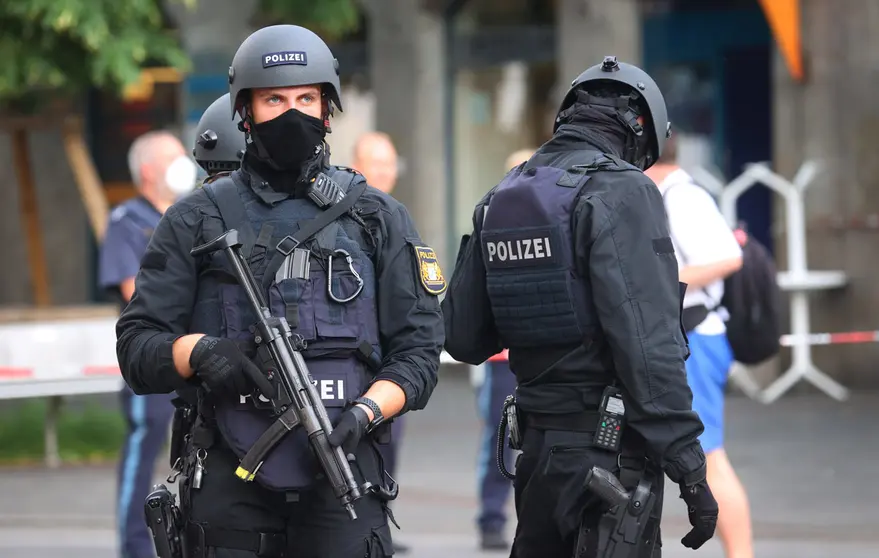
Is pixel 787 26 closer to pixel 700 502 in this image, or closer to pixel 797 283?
pixel 797 283

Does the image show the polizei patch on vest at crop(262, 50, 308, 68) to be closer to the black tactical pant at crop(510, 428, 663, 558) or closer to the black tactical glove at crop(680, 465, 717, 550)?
the black tactical pant at crop(510, 428, 663, 558)

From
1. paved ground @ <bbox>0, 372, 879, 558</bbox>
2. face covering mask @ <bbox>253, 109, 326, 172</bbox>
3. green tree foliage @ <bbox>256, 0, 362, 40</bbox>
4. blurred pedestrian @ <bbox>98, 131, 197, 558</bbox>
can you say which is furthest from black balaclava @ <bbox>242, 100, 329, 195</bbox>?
green tree foliage @ <bbox>256, 0, 362, 40</bbox>

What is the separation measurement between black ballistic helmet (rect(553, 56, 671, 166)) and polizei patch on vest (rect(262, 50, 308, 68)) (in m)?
0.93

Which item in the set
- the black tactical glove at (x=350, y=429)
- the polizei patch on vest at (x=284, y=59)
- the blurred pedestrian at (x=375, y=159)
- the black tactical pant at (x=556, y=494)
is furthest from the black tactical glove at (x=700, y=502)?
the blurred pedestrian at (x=375, y=159)

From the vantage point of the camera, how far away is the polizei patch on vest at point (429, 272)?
4082mm

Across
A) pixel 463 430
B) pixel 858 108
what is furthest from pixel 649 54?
pixel 463 430

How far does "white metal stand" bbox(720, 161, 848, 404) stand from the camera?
1290 centimetres

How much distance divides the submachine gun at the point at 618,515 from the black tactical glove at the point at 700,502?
0.11 m

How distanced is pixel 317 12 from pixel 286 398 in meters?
9.06

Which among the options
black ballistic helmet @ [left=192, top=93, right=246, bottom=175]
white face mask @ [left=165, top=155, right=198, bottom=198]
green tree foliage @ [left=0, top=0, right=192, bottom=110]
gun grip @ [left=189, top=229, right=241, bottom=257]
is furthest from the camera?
green tree foliage @ [left=0, top=0, right=192, bottom=110]

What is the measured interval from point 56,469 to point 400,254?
6.87 meters

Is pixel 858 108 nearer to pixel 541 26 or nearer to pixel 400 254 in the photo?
pixel 541 26

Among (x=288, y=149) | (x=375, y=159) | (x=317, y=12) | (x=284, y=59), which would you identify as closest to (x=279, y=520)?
(x=288, y=149)

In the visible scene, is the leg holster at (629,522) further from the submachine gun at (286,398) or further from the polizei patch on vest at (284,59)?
the polizei patch on vest at (284,59)
